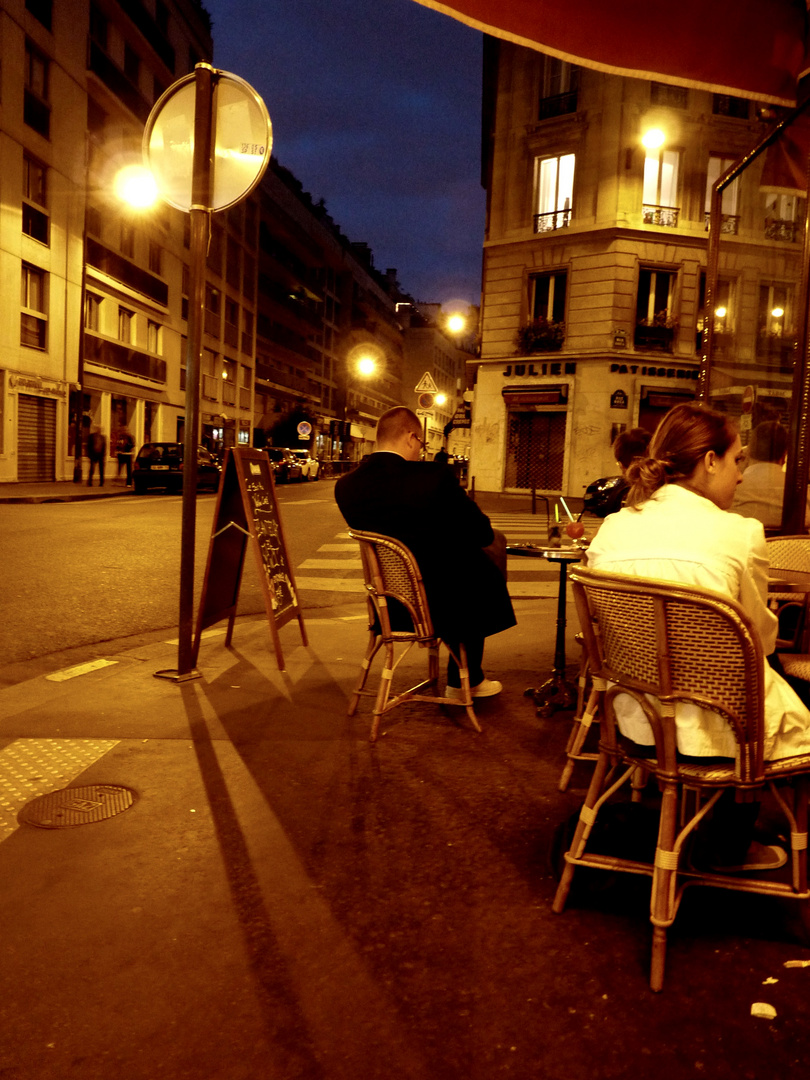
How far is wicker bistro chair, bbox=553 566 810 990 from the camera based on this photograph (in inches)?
86.4

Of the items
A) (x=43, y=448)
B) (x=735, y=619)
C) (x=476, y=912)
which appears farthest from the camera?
(x=43, y=448)

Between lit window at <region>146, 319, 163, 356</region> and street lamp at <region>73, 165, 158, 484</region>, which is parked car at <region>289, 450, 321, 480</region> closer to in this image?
lit window at <region>146, 319, 163, 356</region>

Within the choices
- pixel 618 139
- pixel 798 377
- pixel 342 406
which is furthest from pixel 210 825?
pixel 342 406

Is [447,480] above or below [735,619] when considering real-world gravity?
above

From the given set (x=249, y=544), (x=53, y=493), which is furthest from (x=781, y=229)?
A: (x=53, y=493)

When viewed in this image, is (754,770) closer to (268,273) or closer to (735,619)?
(735,619)

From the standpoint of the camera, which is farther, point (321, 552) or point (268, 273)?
point (268, 273)

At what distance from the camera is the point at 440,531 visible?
429cm

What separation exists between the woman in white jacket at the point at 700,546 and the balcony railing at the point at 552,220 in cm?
2458

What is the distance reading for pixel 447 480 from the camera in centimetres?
428

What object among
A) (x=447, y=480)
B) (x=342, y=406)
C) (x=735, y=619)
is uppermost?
(x=342, y=406)

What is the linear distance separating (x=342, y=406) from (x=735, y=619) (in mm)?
75735

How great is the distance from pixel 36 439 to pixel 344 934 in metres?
27.1

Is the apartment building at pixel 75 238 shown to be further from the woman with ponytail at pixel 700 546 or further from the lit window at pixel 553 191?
the woman with ponytail at pixel 700 546
